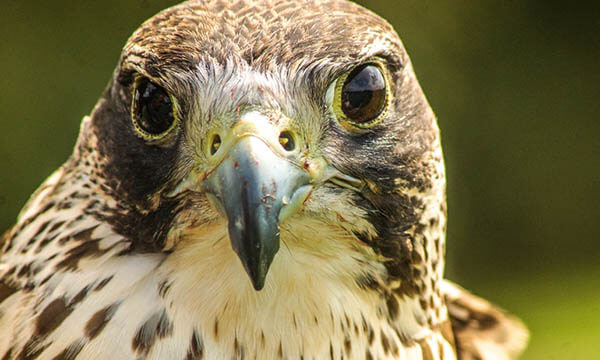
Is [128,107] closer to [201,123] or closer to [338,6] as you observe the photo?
[201,123]

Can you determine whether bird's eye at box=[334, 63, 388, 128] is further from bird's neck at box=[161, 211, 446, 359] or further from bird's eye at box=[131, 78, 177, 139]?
bird's eye at box=[131, 78, 177, 139]

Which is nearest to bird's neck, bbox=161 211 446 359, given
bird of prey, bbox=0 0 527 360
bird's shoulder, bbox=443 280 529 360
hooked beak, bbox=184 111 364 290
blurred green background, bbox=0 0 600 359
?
bird of prey, bbox=0 0 527 360

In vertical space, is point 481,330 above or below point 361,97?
below

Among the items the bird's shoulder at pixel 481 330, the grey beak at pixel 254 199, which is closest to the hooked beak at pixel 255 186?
the grey beak at pixel 254 199

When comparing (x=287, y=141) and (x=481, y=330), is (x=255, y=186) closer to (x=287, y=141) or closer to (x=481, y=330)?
(x=287, y=141)

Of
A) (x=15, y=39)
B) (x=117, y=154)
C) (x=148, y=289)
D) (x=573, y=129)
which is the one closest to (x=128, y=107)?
(x=117, y=154)

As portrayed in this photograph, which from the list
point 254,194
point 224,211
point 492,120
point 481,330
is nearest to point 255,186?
point 254,194
